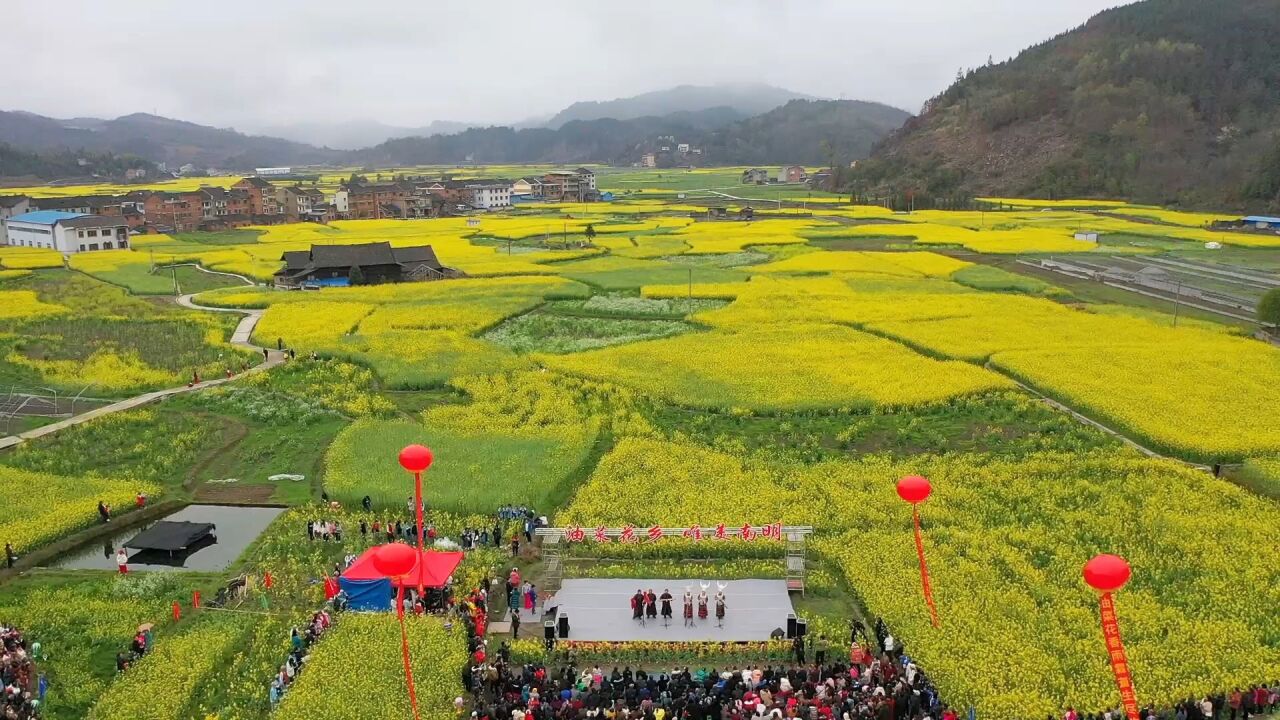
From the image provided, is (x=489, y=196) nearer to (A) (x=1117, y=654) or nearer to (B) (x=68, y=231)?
(B) (x=68, y=231)

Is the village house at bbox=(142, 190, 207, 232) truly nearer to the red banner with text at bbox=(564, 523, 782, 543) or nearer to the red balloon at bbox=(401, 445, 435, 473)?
the red banner with text at bbox=(564, 523, 782, 543)

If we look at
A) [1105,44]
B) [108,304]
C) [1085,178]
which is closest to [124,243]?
[108,304]

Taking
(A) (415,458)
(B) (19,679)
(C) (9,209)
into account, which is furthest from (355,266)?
(C) (9,209)

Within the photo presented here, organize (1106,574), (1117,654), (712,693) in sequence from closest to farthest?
(1106,574)
(1117,654)
(712,693)

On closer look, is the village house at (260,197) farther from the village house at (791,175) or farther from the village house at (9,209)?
the village house at (791,175)

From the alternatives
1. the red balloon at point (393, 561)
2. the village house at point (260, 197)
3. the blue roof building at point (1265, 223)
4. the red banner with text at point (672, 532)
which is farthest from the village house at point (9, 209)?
the blue roof building at point (1265, 223)
